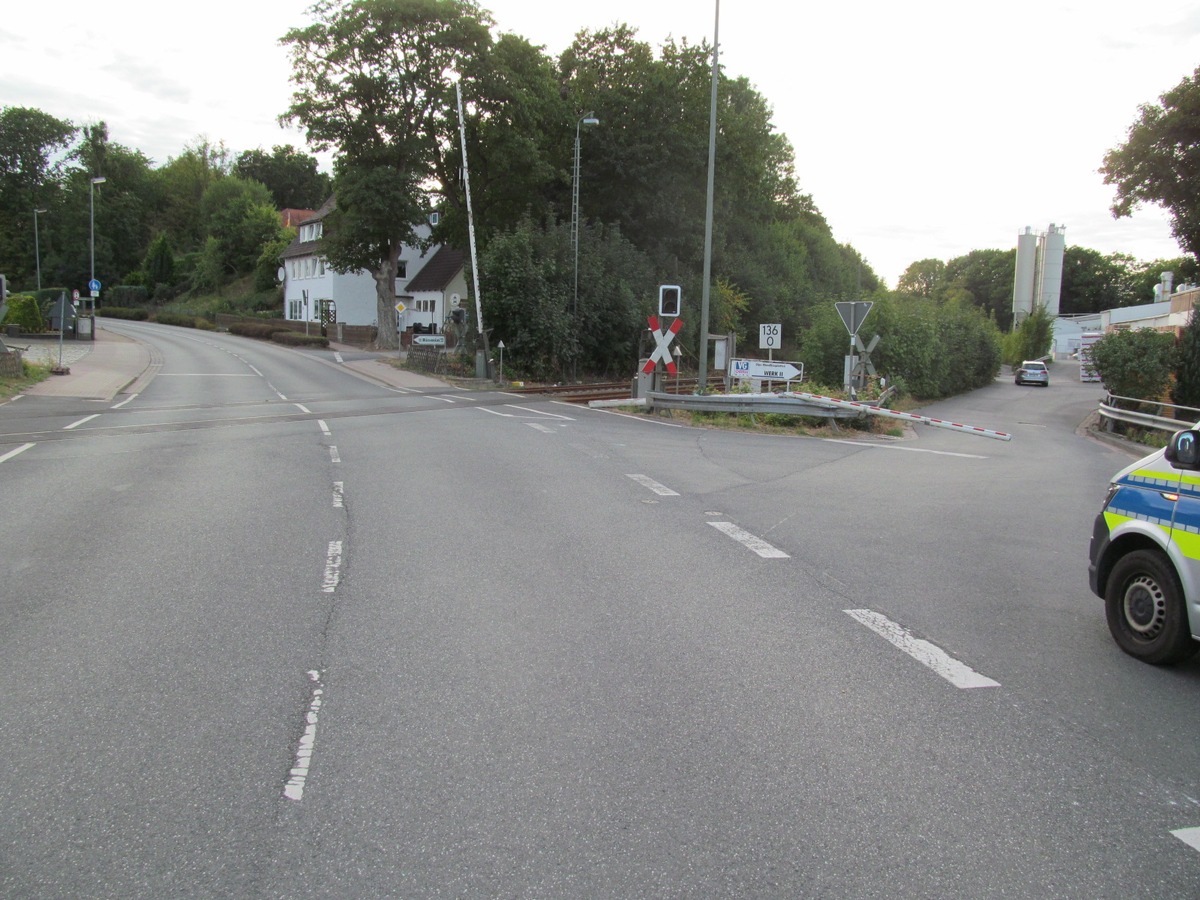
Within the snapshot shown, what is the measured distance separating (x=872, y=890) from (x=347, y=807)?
1.92 metres

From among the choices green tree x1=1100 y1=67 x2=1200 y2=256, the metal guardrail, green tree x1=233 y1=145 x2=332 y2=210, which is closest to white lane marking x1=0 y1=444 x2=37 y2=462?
the metal guardrail

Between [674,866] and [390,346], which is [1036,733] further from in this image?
[390,346]

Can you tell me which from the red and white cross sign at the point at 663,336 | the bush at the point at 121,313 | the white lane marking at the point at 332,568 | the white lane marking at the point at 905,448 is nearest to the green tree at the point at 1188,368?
the white lane marking at the point at 905,448

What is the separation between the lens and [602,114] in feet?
159

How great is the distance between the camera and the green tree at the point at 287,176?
118 meters

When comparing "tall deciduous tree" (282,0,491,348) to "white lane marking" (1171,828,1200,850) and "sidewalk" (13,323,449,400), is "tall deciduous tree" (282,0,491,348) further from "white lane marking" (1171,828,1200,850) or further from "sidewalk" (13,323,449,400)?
"white lane marking" (1171,828,1200,850)

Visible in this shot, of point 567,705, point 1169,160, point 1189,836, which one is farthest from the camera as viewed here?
point 1169,160

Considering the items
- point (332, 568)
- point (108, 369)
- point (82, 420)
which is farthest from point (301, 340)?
point (332, 568)

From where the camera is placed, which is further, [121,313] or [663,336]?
[121,313]

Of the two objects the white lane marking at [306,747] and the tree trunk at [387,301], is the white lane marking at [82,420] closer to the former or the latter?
the white lane marking at [306,747]

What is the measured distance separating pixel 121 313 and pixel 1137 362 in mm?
86490

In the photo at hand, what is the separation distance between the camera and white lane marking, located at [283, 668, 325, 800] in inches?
146

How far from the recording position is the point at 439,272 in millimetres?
62156

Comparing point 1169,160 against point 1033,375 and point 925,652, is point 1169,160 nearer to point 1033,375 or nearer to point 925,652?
point 1033,375
